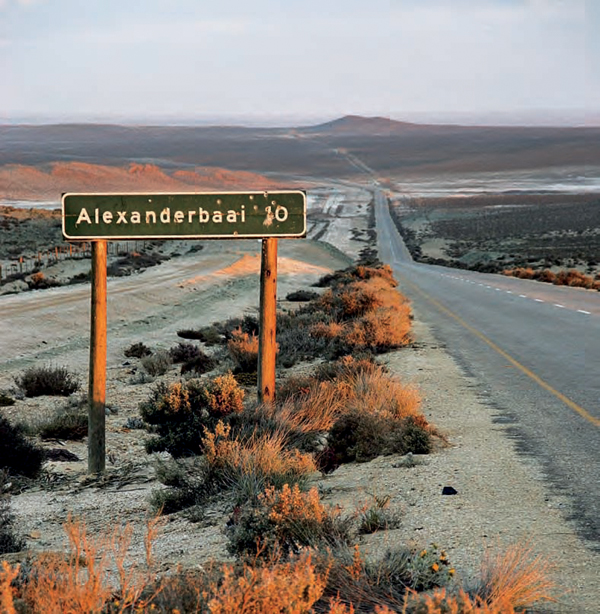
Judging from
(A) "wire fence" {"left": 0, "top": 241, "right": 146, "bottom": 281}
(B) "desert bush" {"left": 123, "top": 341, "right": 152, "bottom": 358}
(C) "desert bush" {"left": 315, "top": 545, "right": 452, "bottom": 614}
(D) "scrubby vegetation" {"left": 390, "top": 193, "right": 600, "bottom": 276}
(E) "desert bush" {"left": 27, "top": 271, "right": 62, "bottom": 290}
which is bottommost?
(D) "scrubby vegetation" {"left": 390, "top": 193, "right": 600, "bottom": 276}

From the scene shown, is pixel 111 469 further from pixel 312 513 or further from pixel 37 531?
pixel 312 513

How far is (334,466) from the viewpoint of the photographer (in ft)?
26.7

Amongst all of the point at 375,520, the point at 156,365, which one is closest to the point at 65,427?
the point at 156,365

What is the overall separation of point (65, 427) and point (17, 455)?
2079mm

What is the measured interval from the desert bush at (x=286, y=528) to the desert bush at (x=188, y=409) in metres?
4.16

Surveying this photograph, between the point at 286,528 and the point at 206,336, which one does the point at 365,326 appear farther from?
the point at 286,528

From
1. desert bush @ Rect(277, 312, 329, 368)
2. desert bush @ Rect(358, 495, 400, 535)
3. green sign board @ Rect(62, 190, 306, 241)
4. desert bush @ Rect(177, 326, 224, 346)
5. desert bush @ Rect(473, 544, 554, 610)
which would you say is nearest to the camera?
desert bush @ Rect(473, 544, 554, 610)

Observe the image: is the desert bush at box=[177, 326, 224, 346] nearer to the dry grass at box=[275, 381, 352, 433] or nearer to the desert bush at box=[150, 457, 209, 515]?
the dry grass at box=[275, 381, 352, 433]

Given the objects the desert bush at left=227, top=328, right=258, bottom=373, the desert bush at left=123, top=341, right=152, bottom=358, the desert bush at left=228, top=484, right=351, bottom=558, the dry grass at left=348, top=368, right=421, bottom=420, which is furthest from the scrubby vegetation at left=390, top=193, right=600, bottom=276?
the desert bush at left=228, top=484, right=351, bottom=558

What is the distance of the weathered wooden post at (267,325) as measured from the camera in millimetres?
9172

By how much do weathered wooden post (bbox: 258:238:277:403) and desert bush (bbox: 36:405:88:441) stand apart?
3370mm

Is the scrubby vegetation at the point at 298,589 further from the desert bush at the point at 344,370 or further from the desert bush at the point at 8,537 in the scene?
the desert bush at the point at 344,370

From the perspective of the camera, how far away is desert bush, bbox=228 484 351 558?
16.7 feet

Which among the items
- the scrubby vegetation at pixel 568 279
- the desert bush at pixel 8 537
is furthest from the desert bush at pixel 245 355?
the scrubby vegetation at pixel 568 279
